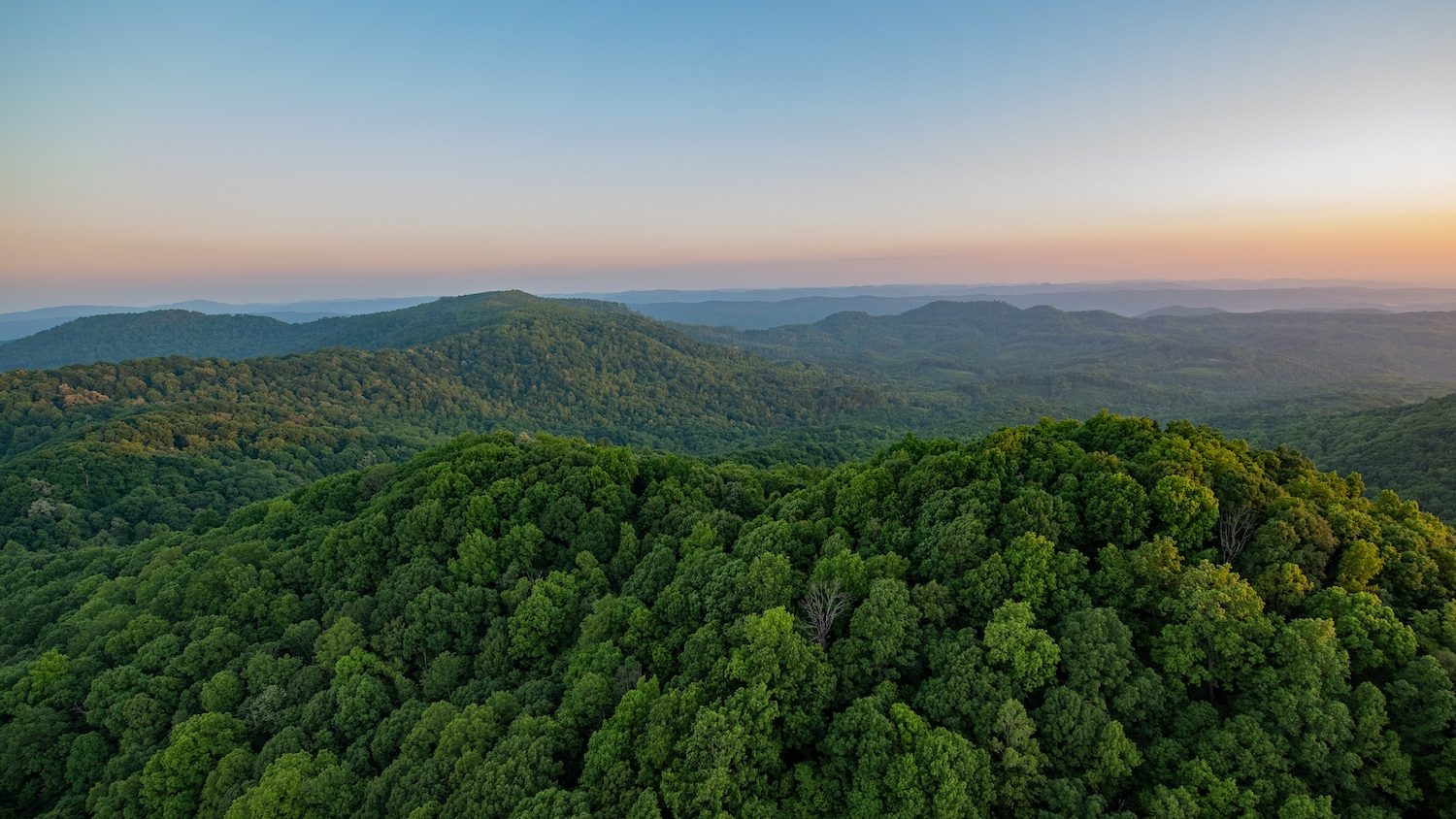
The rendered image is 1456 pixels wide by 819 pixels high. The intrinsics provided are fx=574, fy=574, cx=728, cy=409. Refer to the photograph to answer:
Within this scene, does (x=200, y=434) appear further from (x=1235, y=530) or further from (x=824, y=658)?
(x=1235, y=530)

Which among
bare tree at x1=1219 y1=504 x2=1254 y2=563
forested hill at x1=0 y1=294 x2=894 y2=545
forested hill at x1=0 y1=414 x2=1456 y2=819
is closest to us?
forested hill at x1=0 y1=414 x2=1456 y2=819

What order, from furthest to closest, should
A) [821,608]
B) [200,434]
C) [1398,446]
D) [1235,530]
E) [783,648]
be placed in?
[200,434], [1398,446], [821,608], [1235,530], [783,648]

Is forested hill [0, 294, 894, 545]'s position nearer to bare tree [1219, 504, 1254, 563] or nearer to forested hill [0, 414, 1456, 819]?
forested hill [0, 414, 1456, 819]

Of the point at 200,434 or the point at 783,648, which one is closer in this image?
the point at 783,648

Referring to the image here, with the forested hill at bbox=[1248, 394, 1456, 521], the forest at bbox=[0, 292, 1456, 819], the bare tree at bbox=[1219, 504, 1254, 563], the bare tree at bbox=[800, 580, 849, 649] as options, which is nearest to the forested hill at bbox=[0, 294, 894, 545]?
the forest at bbox=[0, 292, 1456, 819]

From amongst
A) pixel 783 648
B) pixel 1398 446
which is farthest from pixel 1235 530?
pixel 1398 446

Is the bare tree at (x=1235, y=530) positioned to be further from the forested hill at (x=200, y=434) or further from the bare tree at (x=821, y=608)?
the forested hill at (x=200, y=434)

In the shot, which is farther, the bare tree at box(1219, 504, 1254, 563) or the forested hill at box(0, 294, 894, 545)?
the forested hill at box(0, 294, 894, 545)

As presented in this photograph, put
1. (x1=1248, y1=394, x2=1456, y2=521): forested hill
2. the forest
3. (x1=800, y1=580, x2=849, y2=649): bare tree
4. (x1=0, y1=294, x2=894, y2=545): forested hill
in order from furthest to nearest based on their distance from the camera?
(x1=0, y1=294, x2=894, y2=545): forested hill, (x1=1248, y1=394, x2=1456, y2=521): forested hill, (x1=800, y1=580, x2=849, y2=649): bare tree, the forest
